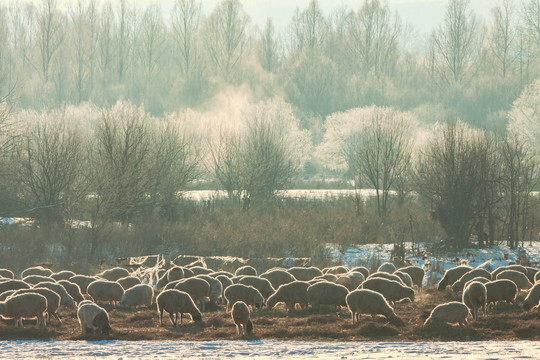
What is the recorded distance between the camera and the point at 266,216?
42688 millimetres

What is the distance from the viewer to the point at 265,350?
1517cm

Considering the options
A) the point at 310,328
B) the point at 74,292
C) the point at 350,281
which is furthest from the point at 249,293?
the point at 74,292

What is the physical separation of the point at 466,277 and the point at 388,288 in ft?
10.5

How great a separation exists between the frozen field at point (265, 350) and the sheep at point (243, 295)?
369 cm

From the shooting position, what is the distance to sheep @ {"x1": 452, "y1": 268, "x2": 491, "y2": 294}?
21.8 metres

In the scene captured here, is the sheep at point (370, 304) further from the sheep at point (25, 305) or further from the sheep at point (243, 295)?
the sheep at point (25, 305)

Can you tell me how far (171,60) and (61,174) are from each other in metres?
88.4

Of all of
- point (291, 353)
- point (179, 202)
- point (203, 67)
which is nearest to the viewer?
point (291, 353)

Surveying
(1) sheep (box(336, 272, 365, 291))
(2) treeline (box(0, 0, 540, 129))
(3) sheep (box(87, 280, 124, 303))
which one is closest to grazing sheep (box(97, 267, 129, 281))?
(3) sheep (box(87, 280, 124, 303))

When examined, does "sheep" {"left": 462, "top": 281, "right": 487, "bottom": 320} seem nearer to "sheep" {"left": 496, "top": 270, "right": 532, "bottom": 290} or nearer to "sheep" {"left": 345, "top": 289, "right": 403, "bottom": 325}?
"sheep" {"left": 345, "top": 289, "right": 403, "bottom": 325}

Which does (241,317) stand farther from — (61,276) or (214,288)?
(61,276)

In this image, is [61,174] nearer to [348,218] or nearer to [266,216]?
[266,216]

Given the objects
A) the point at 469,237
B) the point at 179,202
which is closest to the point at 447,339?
the point at 469,237

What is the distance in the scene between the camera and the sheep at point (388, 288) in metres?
20.2
